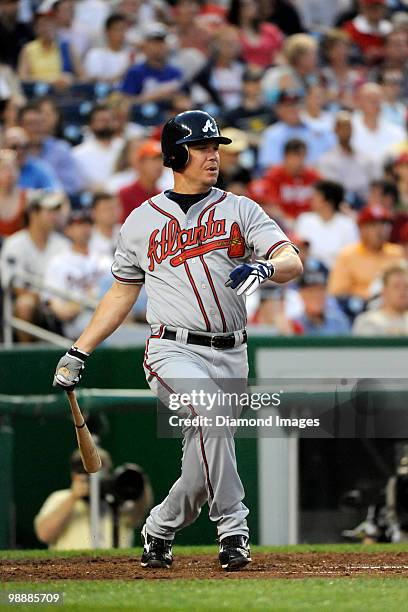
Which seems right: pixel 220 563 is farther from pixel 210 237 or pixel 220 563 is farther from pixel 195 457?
pixel 210 237

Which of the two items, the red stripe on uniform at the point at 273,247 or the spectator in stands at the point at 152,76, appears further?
the spectator in stands at the point at 152,76

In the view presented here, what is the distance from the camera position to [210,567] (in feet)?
18.6

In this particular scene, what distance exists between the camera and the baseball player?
213 inches

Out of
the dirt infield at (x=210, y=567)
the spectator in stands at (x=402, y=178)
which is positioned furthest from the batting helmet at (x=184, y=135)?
the spectator in stands at (x=402, y=178)

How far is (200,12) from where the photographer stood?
52.1 ft

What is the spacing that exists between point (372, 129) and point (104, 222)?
425 centimetres

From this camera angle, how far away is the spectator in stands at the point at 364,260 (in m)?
11.1

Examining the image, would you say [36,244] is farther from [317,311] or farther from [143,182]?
[317,311]

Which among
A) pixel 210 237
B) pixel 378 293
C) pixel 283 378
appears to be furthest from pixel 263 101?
pixel 210 237

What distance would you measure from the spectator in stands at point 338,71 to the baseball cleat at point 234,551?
1037 centimetres

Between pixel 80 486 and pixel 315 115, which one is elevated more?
pixel 315 115

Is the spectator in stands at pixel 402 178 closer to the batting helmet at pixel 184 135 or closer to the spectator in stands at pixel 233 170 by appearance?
the spectator in stands at pixel 233 170

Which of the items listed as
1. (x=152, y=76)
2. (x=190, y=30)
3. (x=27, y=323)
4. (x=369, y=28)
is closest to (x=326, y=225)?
(x=152, y=76)

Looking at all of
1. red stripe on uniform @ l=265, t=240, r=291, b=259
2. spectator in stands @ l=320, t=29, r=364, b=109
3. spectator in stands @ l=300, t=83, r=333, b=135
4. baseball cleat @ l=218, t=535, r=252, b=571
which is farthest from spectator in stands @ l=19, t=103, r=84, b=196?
baseball cleat @ l=218, t=535, r=252, b=571
